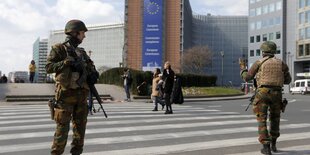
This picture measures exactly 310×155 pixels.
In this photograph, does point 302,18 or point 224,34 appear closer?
point 302,18

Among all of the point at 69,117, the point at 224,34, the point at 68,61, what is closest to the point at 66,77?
the point at 68,61

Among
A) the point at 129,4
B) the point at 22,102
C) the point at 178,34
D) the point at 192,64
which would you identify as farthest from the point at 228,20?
the point at 22,102

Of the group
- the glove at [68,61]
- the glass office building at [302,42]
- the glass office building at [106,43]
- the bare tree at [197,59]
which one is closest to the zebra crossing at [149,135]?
the glove at [68,61]

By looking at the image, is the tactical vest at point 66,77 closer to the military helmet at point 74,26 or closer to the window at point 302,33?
the military helmet at point 74,26

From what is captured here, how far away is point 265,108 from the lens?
22.4 ft

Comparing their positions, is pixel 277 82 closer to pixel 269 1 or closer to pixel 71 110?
pixel 71 110

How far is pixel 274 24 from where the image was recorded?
8412cm

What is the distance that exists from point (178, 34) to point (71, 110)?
130m

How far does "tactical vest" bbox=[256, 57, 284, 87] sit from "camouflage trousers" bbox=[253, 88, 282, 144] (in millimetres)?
115

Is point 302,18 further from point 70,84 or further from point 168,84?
point 70,84

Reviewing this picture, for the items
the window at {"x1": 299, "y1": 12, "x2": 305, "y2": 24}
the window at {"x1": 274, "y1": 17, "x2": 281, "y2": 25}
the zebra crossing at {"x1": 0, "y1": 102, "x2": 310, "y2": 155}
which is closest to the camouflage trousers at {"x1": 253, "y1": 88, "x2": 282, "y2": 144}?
the zebra crossing at {"x1": 0, "y1": 102, "x2": 310, "y2": 155}

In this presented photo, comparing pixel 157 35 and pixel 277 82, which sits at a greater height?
pixel 157 35

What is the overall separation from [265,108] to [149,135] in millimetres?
2953

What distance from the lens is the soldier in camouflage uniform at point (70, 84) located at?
16.7 feet
